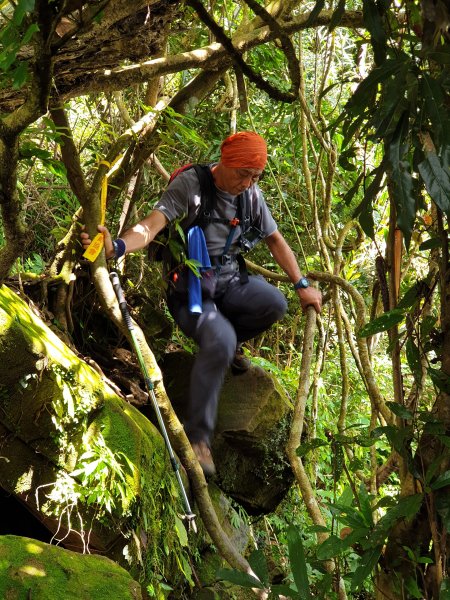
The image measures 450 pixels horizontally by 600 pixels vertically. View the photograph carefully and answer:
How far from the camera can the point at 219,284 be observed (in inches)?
149

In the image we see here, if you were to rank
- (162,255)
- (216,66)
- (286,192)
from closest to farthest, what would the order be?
(162,255) → (216,66) → (286,192)

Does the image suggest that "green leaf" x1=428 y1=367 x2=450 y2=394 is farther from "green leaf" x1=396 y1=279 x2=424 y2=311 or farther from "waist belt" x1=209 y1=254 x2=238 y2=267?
"waist belt" x1=209 y1=254 x2=238 y2=267

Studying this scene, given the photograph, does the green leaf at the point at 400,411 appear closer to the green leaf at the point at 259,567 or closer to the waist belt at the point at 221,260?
the green leaf at the point at 259,567

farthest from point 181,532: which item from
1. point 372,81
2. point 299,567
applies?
point 372,81

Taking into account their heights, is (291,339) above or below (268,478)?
above

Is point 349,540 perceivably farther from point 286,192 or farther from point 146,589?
point 286,192

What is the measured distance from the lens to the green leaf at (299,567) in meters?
1.71

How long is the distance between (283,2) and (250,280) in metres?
1.50

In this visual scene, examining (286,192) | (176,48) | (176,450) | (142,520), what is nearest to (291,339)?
(286,192)

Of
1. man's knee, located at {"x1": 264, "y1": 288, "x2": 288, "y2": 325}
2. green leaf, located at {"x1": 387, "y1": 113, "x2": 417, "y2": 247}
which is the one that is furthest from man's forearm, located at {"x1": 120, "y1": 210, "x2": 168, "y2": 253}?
green leaf, located at {"x1": 387, "y1": 113, "x2": 417, "y2": 247}

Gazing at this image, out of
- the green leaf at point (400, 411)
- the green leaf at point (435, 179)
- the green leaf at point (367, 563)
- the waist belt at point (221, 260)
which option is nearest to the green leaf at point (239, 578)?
the green leaf at point (367, 563)

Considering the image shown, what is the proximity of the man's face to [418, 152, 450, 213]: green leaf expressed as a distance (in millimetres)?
2133

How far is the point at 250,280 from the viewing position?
3.88 m

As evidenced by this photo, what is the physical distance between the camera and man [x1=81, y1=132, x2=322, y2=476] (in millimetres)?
3502
